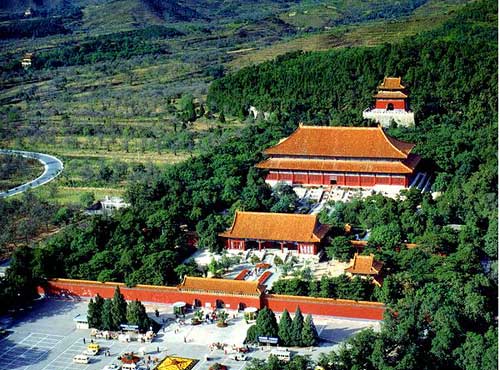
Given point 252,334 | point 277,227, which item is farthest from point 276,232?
point 252,334

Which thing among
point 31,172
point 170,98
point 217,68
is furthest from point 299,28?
point 31,172

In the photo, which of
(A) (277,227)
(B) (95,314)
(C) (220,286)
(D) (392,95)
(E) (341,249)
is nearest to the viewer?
(B) (95,314)

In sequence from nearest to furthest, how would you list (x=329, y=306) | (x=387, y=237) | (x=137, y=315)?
1. (x=137, y=315)
2. (x=329, y=306)
3. (x=387, y=237)

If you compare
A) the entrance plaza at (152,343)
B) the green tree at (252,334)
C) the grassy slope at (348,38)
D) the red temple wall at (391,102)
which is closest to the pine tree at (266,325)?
the green tree at (252,334)

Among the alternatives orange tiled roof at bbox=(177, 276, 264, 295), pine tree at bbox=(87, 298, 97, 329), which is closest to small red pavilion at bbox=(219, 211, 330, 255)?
orange tiled roof at bbox=(177, 276, 264, 295)

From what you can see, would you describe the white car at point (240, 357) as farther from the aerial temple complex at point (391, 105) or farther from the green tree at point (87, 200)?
the aerial temple complex at point (391, 105)

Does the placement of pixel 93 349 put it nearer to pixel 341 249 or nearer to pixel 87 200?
pixel 341 249

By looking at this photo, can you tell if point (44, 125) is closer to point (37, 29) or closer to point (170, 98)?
point (170, 98)
